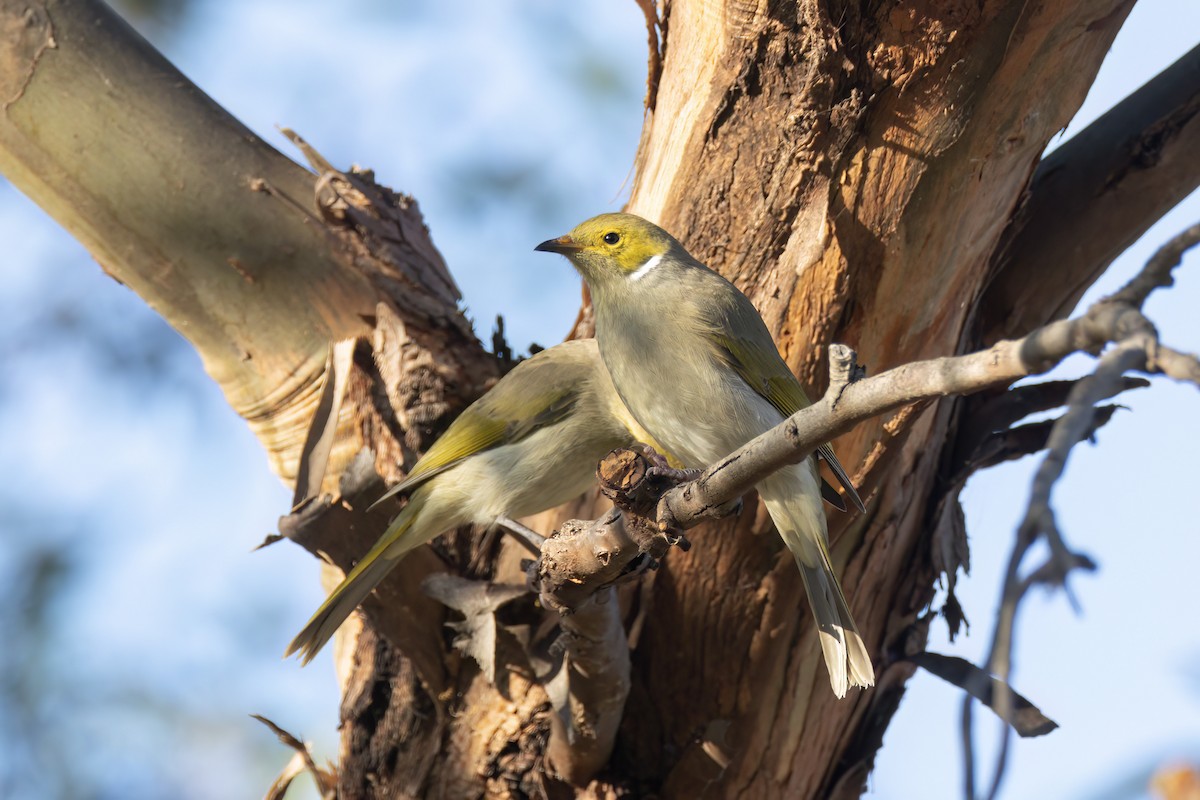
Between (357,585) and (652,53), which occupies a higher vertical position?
(652,53)

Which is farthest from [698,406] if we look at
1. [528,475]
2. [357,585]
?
[357,585]

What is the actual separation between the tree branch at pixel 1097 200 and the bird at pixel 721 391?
92 cm

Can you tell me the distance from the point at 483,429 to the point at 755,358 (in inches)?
41.2

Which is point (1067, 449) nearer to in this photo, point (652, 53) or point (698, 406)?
point (698, 406)

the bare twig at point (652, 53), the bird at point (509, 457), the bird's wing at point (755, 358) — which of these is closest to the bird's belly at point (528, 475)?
the bird at point (509, 457)

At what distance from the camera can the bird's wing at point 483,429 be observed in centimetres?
368

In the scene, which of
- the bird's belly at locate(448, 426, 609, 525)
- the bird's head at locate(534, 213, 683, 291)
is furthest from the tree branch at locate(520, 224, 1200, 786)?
the bird's head at locate(534, 213, 683, 291)

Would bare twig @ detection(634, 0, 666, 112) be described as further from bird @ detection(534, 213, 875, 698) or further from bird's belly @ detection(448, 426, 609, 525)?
bird's belly @ detection(448, 426, 609, 525)

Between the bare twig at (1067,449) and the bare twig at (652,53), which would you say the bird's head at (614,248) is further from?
the bare twig at (1067,449)

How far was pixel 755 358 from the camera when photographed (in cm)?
312

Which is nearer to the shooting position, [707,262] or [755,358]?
[755,358]

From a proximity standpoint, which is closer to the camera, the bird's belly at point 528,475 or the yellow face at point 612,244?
the yellow face at point 612,244

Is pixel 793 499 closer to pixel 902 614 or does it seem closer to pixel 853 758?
pixel 902 614

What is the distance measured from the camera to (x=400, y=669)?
3693 mm
